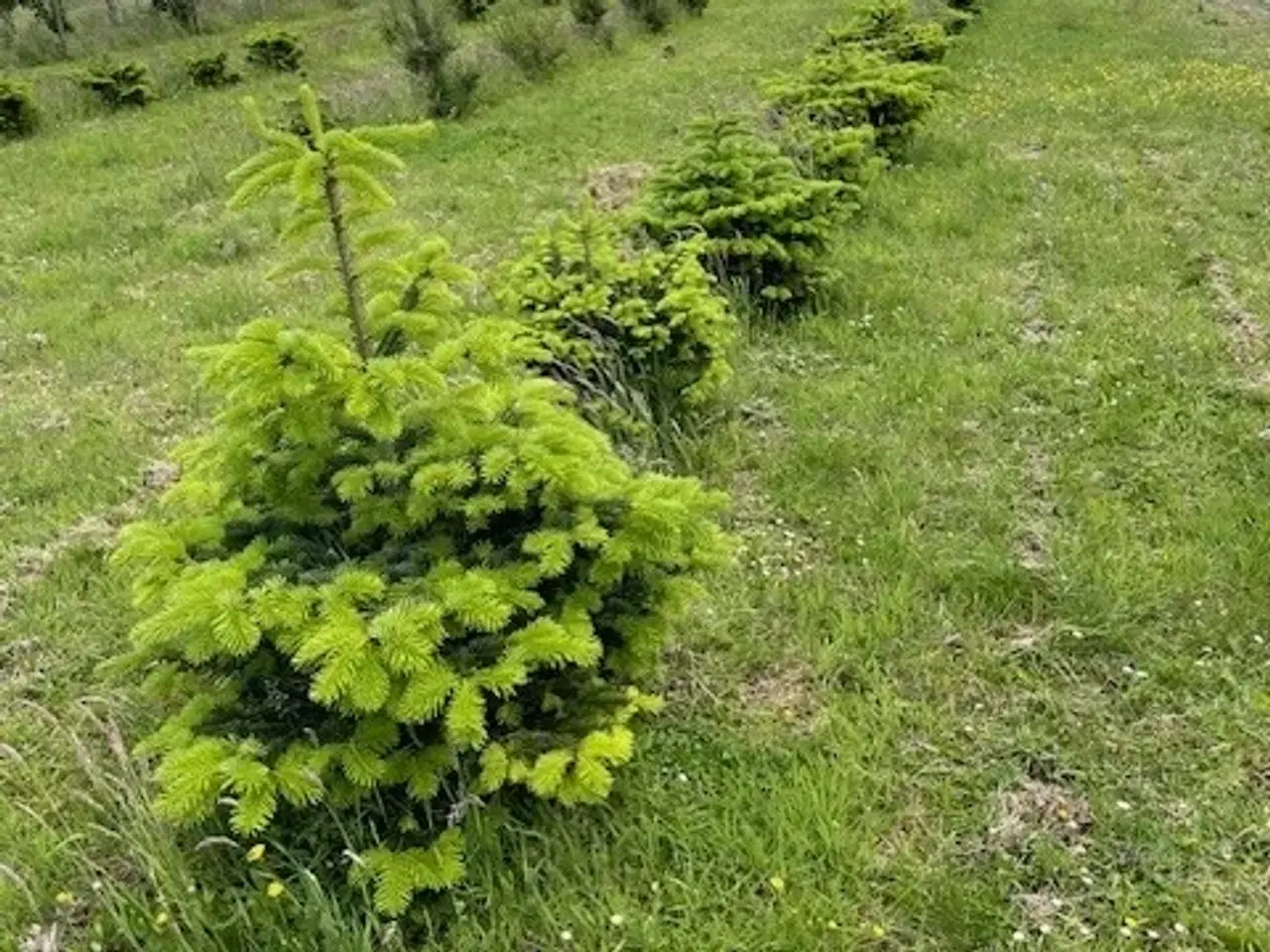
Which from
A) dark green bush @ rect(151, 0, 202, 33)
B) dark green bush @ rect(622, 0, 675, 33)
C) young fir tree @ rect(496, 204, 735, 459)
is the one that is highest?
dark green bush @ rect(151, 0, 202, 33)

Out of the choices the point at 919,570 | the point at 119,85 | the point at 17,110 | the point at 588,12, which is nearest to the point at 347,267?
the point at 919,570

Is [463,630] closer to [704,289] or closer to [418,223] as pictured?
[704,289]

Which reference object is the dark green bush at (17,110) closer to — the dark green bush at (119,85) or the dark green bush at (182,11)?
the dark green bush at (119,85)

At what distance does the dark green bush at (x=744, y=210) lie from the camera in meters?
6.76

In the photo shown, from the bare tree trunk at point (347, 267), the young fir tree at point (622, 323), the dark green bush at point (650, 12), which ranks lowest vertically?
the young fir tree at point (622, 323)

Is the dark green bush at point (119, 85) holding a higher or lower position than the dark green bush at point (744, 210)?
higher

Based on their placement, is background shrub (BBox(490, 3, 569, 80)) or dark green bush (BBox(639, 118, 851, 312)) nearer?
dark green bush (BBox(639, 118, 851, 312))

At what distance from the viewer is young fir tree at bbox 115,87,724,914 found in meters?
2.90

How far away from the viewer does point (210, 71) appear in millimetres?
18141

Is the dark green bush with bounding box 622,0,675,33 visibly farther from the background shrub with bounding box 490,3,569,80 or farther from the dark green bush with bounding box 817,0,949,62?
the dark green bush with bounding box 817,0,949,62

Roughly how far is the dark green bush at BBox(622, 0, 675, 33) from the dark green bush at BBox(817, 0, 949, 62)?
28.1ft

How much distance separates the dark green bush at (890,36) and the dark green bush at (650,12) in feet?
28.1

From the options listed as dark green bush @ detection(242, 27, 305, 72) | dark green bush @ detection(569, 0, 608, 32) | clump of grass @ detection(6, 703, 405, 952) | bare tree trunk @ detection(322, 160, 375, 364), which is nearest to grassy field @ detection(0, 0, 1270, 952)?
clump of grass @ detection(6, 703, 405, 952)

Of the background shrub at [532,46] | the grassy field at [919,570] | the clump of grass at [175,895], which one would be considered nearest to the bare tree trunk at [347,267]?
the clump of grass at [175,895]
